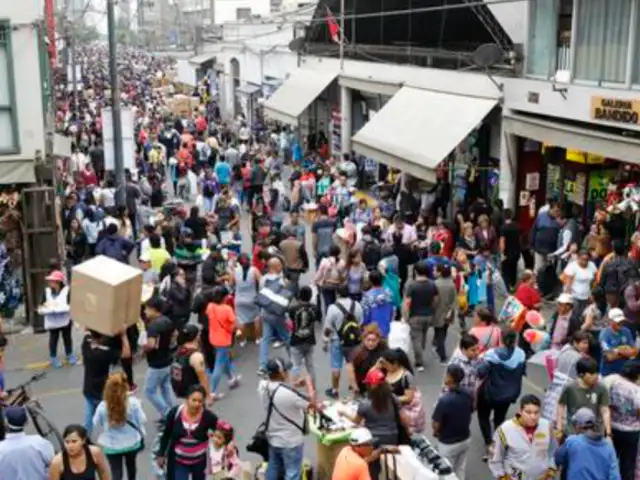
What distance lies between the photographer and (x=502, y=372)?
8.41 meters

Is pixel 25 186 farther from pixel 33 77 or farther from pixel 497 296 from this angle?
pixel 497 296

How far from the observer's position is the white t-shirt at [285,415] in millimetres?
7551

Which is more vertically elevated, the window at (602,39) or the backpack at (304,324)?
the window at (602,39)

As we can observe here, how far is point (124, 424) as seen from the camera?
25.0 feet

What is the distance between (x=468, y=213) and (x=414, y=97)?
437 centimetres

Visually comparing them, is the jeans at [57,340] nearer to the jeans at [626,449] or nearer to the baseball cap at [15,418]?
the baseball cap at [15,418]

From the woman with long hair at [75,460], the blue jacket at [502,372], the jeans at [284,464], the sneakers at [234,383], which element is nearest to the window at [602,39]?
the blue jacket at [502,372]

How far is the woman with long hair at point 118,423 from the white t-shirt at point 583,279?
635 cm

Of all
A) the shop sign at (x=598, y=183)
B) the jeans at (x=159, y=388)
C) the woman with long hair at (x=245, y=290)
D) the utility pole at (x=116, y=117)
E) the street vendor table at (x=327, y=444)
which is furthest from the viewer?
the utility pole at (x=116, y=117)

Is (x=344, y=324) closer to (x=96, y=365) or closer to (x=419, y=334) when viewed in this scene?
(x=419, y=334)

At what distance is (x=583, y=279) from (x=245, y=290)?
14.5 ft

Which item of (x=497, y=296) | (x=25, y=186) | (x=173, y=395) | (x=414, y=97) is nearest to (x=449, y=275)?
(x=497, y=296)

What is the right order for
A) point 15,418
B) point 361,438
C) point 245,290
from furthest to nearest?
point 245,290, point 15,418, point 361,438

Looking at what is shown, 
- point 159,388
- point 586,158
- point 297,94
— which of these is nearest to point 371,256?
point 159,388
